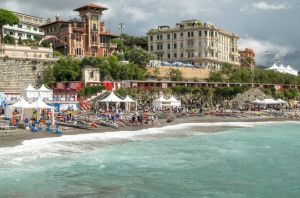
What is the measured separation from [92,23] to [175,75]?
16.3 metres

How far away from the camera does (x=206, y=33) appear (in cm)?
8838

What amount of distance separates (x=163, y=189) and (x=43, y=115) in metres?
23.7

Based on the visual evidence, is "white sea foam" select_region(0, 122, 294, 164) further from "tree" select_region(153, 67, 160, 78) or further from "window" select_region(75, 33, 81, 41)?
"window" select_region(75, 33, 81, 41)

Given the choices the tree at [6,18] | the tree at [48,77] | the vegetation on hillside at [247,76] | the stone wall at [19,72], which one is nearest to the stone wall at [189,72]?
the vegetation on hillside at [247,76]

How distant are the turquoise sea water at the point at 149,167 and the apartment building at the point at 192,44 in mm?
53025

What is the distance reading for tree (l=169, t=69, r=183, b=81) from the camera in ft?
229

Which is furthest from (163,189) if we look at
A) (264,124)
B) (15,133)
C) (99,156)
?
(264,124)

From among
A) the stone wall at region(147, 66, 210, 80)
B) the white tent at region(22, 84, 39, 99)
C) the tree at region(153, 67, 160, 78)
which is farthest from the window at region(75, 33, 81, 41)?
the white tent at region(22, 84, 39, 99)

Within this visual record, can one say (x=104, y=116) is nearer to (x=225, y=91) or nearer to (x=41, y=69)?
Answer: (x=41, y=69)

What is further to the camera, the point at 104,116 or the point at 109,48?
the point at 109,48

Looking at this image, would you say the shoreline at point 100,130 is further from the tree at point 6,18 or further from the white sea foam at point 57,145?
the tree at point 6,18

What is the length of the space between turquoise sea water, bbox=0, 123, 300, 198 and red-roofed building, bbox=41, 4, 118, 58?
38071 mm

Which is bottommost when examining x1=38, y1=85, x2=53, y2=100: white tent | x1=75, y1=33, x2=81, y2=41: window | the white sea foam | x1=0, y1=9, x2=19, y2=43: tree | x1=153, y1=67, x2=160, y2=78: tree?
the white sea foam

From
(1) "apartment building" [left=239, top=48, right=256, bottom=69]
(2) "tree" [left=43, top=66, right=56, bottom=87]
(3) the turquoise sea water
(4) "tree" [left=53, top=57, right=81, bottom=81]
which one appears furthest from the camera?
(1) "apartment building" [left=239, top=48, right=256, bottom=69]
